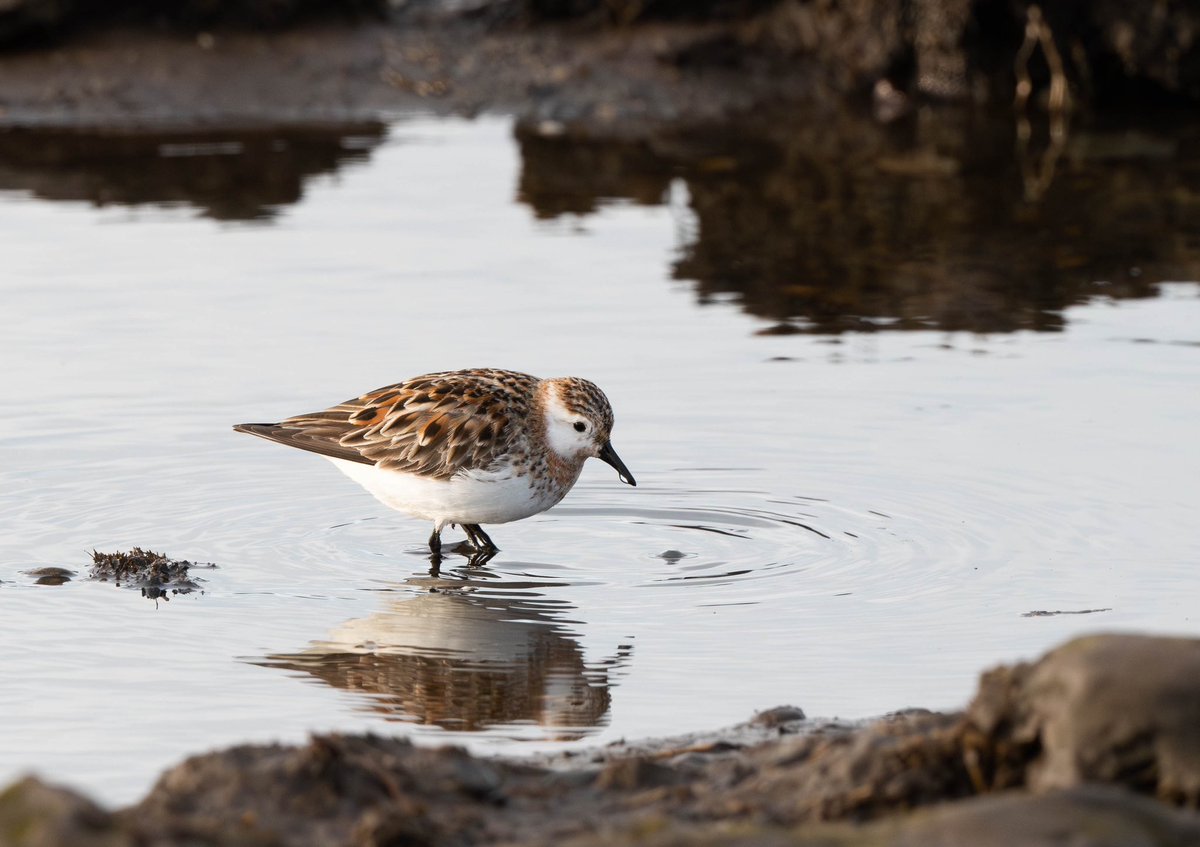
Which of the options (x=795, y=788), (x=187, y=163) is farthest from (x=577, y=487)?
(x=187, y=163)

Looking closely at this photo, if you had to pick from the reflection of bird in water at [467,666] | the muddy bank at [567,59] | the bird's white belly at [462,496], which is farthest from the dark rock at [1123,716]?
the muddy bank at [567,59]

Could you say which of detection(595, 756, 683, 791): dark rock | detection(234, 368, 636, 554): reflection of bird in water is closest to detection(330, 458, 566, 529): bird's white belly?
detection(234, 368, 636, 554): reflection of bird in water

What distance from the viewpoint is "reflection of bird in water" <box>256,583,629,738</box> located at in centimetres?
734

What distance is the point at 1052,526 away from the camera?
9.49 m

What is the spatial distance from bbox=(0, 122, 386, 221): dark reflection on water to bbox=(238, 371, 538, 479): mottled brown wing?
6973 millimetres

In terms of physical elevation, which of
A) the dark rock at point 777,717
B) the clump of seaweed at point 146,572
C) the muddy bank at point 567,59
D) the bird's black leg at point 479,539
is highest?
the muddy bank at point 567,59

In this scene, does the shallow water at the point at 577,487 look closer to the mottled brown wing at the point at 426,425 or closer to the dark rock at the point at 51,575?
the dark rock at the point at 51,575

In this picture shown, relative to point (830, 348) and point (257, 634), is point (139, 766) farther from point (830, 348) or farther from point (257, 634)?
point (830, 348)

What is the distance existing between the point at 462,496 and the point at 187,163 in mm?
9809

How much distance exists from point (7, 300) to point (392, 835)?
9.94 m

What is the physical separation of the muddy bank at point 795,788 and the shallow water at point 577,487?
4.18ft

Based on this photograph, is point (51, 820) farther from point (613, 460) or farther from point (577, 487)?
point (577, 487)

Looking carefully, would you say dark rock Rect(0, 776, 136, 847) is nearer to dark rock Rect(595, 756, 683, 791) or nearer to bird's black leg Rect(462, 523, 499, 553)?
dark rock Rect(595, 756, 683, 791)

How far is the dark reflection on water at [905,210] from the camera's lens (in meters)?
14.1
